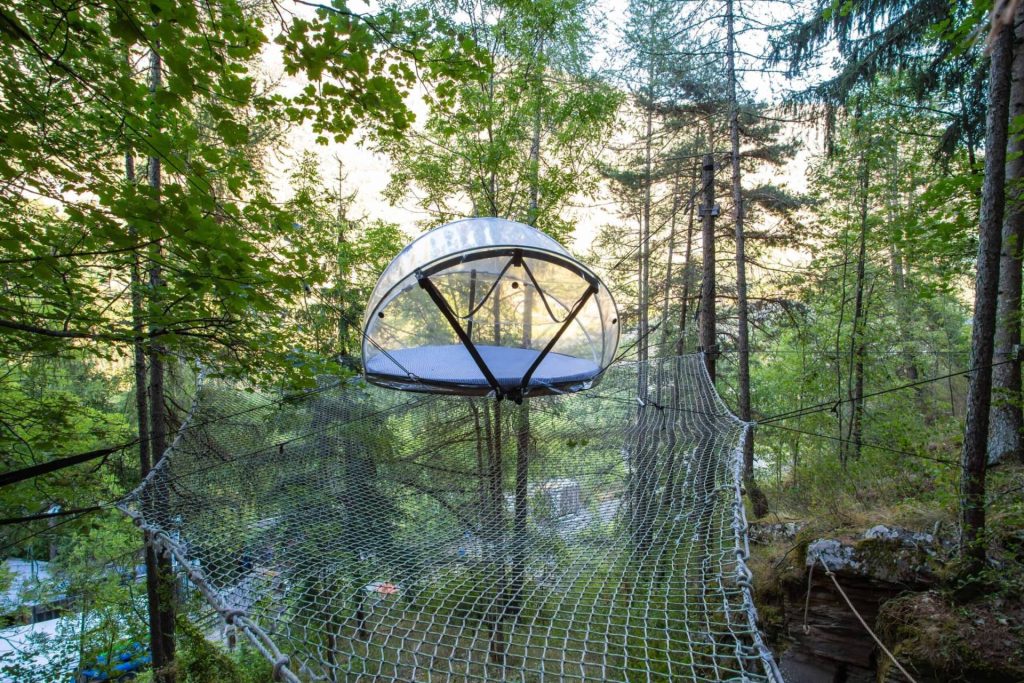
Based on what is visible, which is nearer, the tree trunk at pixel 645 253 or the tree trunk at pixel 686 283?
the tree trunk at pixel 686 283

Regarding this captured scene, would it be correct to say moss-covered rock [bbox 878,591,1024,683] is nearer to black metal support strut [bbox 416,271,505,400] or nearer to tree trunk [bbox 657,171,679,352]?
black metal support strut [bbox 416,271,505,400]

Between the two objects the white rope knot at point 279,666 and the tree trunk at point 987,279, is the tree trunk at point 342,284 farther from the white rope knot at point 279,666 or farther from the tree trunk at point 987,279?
the tree trunk at point 987,279

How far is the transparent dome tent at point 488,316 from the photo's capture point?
2.54m

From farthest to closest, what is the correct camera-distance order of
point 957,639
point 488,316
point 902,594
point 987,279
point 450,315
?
1. point 488,316
2. point 902,594
3. point 957,639
4. point 450,315
5. point 987,279

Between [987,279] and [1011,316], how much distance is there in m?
0.91

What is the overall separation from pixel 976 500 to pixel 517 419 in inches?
99.9

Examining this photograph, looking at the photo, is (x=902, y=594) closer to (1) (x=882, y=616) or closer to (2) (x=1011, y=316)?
(1) (x=882, y=616)

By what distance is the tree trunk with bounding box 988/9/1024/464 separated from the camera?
2854 mm

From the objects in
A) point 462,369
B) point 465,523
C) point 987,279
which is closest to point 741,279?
point 987,279

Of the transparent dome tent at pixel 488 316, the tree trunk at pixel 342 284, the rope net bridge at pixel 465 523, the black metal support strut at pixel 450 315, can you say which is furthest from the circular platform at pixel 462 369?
the tree trunk at pixel 342 284

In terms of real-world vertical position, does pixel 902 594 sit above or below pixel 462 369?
below

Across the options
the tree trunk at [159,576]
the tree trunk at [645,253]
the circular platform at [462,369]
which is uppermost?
the tree trunk at [645,253]

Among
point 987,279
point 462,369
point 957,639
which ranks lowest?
point 957,639

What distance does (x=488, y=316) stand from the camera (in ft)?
10.4
